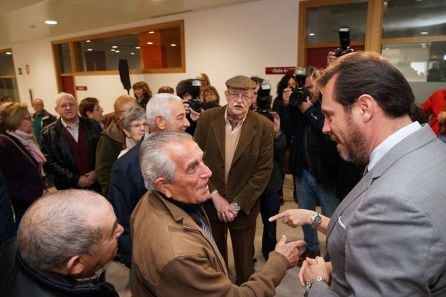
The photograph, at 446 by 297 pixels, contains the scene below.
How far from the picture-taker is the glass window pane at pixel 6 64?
10249 millimetres

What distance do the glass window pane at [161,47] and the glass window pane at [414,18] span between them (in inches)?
Result: 144

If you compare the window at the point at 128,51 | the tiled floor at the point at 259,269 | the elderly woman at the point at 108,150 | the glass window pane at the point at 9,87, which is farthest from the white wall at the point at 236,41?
the glass window pane at the point at 9,87

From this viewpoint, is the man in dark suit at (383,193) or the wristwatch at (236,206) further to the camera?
the wristwatch at (236,206)

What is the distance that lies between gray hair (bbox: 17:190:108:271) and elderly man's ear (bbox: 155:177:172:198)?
339mm

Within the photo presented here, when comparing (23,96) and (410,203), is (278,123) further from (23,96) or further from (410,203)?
(23,96)

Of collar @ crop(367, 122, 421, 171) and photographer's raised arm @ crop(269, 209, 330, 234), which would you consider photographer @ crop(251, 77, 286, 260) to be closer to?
photographer's raised arm @ crop(269, 209, 330, 234)

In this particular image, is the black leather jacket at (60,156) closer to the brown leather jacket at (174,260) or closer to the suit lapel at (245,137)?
the suit lapel at (245,137)

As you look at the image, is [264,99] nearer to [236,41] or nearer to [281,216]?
[281,216]

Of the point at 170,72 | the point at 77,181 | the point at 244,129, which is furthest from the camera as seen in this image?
the point at 170,72

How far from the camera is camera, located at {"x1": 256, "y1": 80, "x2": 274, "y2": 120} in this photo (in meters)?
2.65

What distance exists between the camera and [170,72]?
244 inches

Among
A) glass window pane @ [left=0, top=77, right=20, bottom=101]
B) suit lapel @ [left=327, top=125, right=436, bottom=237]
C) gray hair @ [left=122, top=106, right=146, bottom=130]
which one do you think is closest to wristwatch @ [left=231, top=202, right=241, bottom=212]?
gray hair @ [left=122, top=106, right=146, bottom=130]

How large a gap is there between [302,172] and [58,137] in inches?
88.0

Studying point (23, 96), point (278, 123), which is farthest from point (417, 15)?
point (23, 96)
